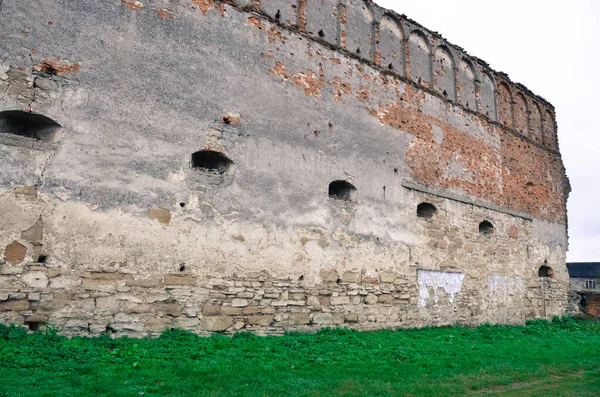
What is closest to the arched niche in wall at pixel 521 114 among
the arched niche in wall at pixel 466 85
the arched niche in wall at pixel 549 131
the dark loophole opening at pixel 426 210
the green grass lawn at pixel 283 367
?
the arched niche in wall at pixel 549 131

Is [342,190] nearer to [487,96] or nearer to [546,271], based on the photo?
[487,96]

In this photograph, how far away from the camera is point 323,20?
943 cm

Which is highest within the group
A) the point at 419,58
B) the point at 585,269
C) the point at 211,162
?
the point at 419,58

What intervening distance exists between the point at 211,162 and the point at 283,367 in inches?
145

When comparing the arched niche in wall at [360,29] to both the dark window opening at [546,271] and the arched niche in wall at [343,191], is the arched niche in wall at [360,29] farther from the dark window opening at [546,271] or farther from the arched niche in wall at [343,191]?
the dark window opening at [546,271]

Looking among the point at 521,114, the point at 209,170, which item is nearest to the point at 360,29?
the point at 209,170

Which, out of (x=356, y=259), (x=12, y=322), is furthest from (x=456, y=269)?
(x=12, y=322)

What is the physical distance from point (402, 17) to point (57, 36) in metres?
7.86

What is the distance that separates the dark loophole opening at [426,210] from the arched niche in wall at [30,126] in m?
7.44

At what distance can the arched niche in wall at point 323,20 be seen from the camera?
9227mm

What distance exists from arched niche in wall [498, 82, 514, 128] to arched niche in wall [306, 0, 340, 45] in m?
6.11

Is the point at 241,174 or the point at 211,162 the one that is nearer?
the point at 241,174

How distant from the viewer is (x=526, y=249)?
40.4 ft

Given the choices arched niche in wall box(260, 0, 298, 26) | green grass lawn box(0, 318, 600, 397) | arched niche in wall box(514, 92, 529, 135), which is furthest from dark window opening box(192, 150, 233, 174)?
arched niche in wall box(514, 92, 529, 135)
